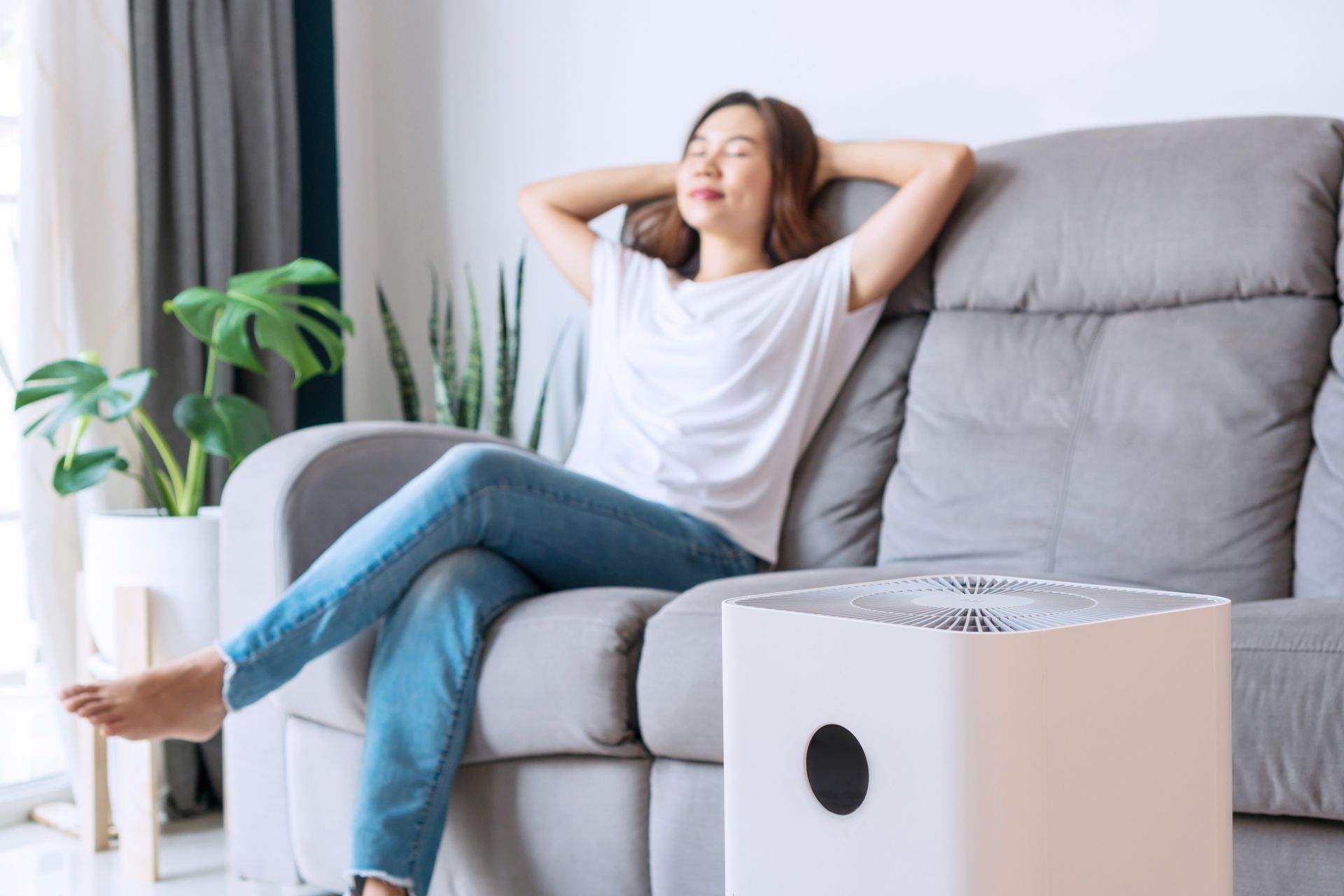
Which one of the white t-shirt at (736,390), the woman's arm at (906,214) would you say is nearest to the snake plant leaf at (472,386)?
the white t-shirt at (736,390)

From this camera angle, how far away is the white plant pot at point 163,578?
7.15ft

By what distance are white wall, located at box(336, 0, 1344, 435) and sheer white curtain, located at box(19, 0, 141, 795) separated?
71 cm

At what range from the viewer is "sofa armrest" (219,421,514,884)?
1.82 metres

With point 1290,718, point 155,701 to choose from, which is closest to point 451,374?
point 155,701

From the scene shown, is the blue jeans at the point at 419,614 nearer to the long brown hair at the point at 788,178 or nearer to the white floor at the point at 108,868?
the white floor at the point at 108,868

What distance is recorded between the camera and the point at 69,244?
2469 millimetres

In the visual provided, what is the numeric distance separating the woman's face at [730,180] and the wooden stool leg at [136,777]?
1.19 meters

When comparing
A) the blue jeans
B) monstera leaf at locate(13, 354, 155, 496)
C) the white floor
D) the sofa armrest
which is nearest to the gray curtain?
the white floor

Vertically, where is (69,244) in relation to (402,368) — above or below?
above

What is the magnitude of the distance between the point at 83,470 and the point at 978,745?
1.91 metres

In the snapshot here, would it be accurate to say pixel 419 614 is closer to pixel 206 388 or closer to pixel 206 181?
pixel 206 388

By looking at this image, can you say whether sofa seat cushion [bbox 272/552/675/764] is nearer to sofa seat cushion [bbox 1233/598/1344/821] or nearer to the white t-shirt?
the white t-shirt

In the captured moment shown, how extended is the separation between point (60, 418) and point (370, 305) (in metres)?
1.27

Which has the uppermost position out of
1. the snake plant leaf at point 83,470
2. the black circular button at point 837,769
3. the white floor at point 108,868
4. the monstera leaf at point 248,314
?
the monstera leaf at point 248,314
